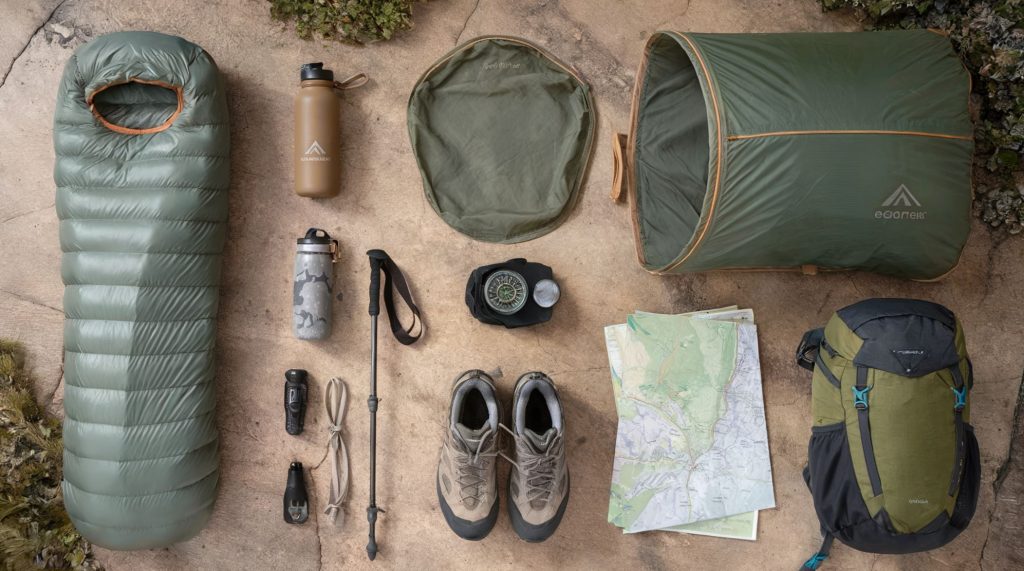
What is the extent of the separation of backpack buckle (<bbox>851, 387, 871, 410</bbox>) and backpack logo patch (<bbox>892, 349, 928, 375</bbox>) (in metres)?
0.13

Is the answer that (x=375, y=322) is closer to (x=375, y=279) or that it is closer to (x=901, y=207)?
(x=375, y=279)

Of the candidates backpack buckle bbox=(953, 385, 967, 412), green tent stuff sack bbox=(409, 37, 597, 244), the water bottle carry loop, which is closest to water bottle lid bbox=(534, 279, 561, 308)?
green tent stuff sack bbox=(409, 37, 597, 244)

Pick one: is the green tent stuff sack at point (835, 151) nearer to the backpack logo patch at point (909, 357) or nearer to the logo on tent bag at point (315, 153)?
the backpack logo patch at point (909, 357)

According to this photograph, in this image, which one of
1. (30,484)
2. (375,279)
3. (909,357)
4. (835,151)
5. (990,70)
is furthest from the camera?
(30,484)

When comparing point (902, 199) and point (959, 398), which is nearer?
point (902, 199)

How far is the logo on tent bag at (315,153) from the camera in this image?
93.7 inches

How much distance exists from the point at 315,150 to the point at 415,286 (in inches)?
24.8

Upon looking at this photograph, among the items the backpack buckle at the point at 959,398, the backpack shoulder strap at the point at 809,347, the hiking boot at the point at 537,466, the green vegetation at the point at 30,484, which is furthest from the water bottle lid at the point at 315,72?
the backpack buckle at the point at 959,398

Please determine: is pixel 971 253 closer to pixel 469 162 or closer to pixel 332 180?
pixel 469 162

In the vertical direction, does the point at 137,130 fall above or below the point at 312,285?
above

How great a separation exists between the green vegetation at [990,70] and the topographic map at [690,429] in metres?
1.02

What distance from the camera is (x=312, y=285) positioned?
2.39 m

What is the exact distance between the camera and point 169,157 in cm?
224

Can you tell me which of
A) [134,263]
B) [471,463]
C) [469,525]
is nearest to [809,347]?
[471,463]
